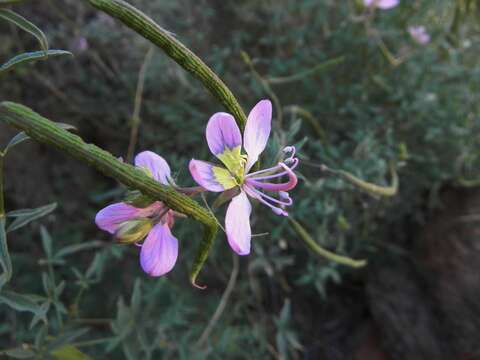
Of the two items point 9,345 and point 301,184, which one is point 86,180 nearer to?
point 9,345

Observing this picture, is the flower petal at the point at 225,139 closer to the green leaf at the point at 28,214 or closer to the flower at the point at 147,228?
the flower at the point at 147,228

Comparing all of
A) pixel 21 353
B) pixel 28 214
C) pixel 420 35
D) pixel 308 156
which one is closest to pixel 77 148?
pixel 28 214

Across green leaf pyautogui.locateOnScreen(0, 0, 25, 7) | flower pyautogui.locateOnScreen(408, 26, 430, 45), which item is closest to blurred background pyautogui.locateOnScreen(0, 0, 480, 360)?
flower pyautogui.locateOnScreen(408, 26, 430, 45)

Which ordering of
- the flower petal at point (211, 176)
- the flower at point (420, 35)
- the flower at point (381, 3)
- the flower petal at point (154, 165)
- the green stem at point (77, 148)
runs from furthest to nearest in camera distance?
the flower at point (420, 35) → the flower at point (381, 3) → the flower petal at point (154, 165) → the flower petal at point (211, 176) → the green stem at point (77, 148)

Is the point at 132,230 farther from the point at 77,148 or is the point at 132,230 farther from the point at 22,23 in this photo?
A: the point at 22,23

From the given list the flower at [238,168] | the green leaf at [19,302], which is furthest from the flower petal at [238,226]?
the green leaf at [19,302]

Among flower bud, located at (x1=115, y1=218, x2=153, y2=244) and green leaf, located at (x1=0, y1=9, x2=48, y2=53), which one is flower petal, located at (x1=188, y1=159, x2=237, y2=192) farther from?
green leaf, located at (x1=0, y1=9, x2=48, y2=53)
